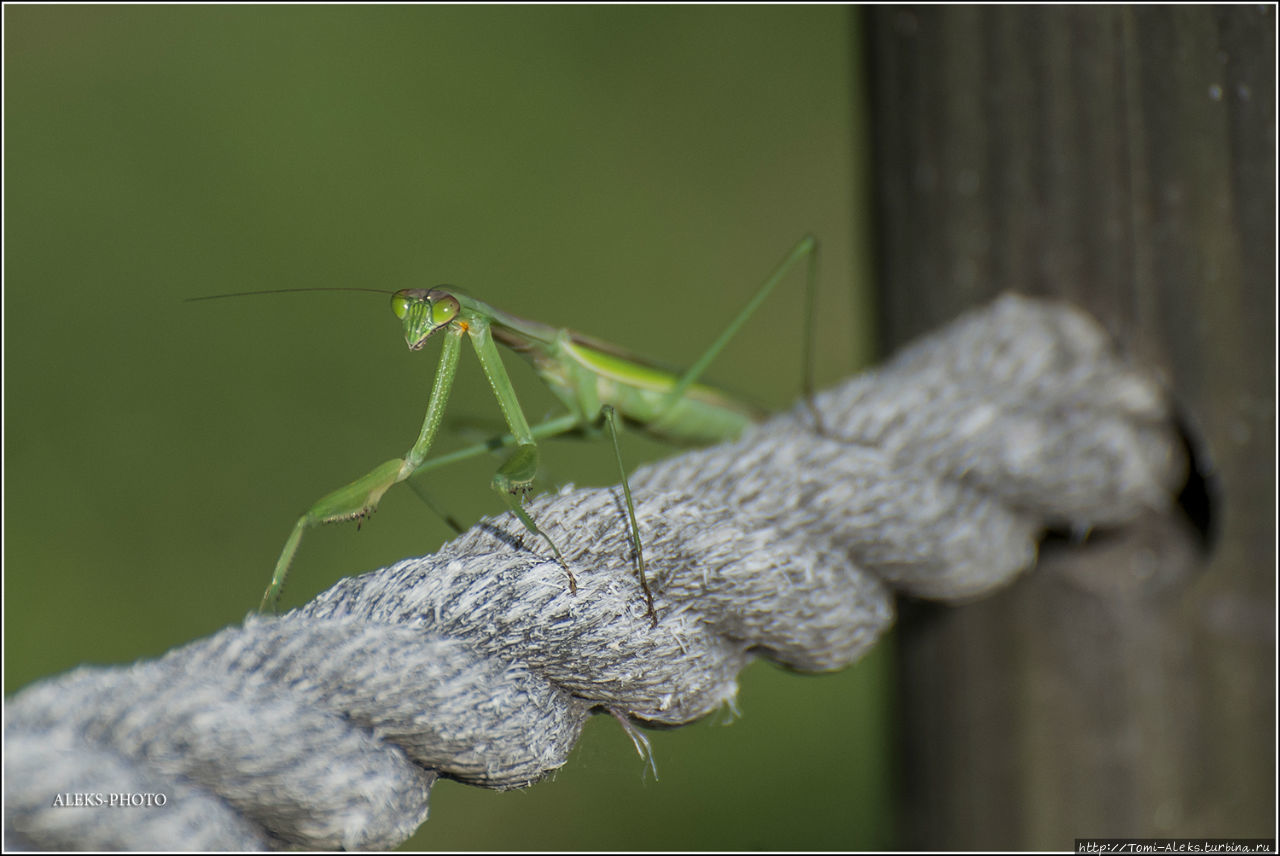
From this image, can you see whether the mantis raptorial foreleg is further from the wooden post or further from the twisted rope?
the wooden post

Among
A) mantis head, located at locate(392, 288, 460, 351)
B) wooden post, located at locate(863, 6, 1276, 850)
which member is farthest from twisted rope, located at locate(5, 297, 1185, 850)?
mantis head, located at locate(392, 288, 460, 351)

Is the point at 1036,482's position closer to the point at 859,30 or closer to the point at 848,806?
the point at 859,30

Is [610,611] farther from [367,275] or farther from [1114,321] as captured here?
[367,275]

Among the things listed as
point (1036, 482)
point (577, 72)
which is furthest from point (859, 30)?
point (577, 72)

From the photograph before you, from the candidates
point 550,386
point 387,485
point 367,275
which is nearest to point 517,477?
point 387,485

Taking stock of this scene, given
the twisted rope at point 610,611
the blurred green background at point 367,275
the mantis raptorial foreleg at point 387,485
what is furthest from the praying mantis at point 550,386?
the blurred green background at point 367,275

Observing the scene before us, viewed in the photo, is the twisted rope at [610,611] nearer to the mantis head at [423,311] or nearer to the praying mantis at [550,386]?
the praying mantis at [550,386]
